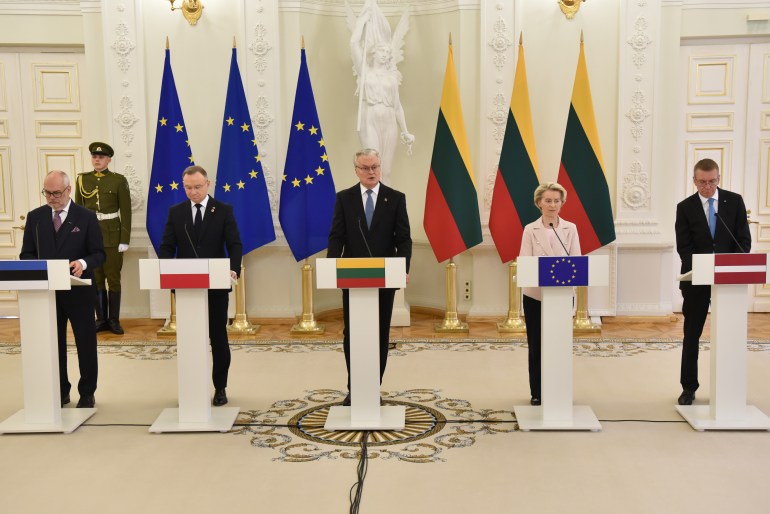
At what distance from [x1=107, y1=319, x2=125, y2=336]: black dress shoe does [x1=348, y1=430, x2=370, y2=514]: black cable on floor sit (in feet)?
11.8

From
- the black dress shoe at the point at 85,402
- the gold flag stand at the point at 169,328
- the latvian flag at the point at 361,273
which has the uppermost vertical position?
the latvian flag at the point at 361,273

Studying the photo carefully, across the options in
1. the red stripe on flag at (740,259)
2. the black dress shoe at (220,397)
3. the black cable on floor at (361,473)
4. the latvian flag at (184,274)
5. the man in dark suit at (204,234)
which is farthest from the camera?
the black dress shoe at (220,397)

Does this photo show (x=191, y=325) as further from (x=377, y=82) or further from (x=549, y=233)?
(x=377, y=82)

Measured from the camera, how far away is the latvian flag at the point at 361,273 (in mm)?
4062

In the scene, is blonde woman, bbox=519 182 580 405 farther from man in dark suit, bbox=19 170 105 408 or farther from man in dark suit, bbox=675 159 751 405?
man in dark suit, bbox=19 170 105 408

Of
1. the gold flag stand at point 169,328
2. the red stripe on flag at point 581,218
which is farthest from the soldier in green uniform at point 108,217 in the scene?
the red stripe on flag at point 581,218

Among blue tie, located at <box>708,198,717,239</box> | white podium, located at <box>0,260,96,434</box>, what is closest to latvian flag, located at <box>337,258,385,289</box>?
white podium, located at <box>0,260,96,434</box>

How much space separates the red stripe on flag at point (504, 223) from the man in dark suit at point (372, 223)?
8.36ft

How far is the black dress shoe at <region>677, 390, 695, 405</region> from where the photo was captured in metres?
4.60

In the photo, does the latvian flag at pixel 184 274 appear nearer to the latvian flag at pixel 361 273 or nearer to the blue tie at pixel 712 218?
the latvian flag at pixel 361 273

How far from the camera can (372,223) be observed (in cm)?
452

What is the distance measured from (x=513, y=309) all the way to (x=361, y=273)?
3.30 m

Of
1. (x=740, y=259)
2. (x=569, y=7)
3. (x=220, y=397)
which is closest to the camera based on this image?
(x=740, y=259)

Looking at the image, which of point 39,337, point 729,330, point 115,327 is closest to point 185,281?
point 39,337
